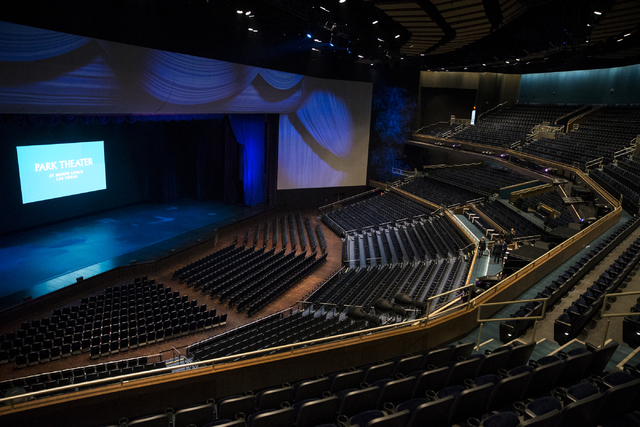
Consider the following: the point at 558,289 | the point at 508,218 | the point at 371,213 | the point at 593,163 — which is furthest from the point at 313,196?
the point at 558,289

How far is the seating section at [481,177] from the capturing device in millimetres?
18528

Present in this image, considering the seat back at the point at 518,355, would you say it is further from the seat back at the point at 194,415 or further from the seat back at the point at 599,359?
the seat back at the point at 194,415

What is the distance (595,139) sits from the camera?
674 inches

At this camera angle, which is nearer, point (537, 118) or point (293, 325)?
point (293, 325)

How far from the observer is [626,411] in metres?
3.17

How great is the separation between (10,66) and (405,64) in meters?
16.6

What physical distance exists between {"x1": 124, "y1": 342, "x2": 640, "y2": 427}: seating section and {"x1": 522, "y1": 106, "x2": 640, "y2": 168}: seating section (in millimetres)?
13305

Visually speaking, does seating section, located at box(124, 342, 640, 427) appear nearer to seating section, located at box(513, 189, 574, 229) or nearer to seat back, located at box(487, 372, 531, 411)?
seat back, located at box(487, 372, 531, 411)

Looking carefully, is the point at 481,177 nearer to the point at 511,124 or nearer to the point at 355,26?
the point at 511,124

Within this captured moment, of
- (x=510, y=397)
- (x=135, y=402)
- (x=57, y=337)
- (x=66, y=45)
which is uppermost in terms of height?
(x=66, y=45)

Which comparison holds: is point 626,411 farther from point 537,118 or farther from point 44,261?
point 537,118

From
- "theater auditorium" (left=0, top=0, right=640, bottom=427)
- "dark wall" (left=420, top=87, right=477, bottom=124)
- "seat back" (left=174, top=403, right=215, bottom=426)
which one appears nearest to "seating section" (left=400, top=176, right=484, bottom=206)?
"theater auditorium" (left=0, top=0, right=640, bottom=427)

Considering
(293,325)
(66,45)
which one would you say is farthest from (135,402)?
(66,45)

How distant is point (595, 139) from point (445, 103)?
31.2 feet
